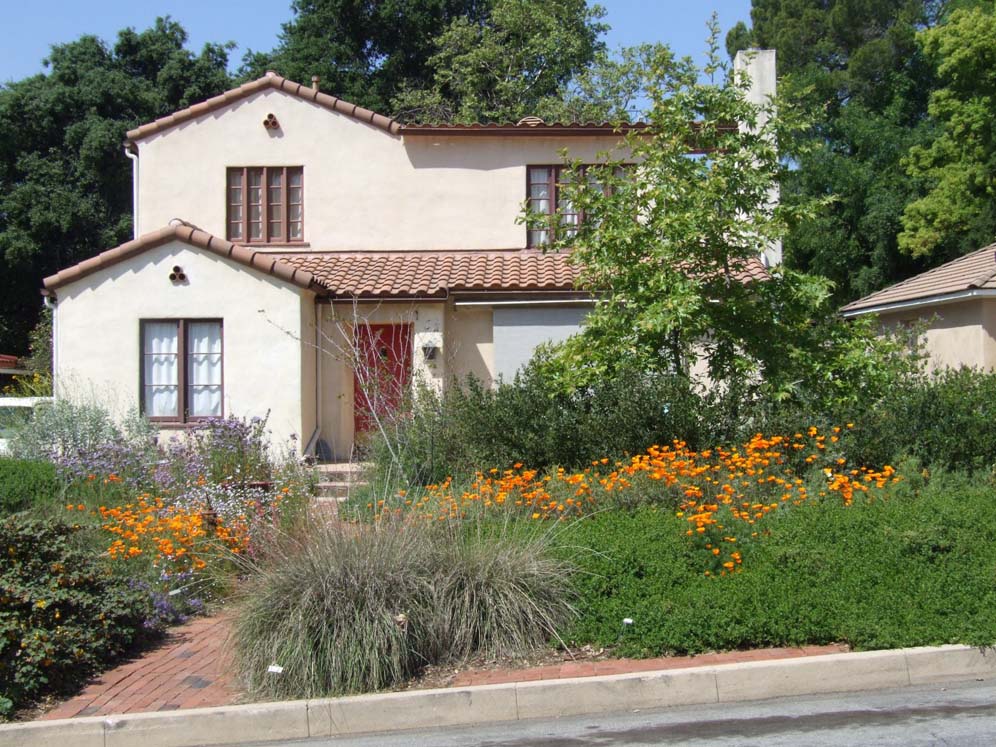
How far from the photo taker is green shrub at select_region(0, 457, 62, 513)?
10.3 meters

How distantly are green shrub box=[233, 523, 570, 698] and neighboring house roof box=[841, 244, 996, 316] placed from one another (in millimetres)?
11448

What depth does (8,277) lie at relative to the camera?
99.8 feet

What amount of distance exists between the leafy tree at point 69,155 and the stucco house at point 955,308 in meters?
22.4

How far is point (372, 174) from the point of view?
1755 centimetres

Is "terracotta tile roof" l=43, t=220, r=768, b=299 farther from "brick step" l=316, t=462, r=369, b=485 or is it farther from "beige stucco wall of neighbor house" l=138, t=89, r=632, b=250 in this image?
"brick step" l=316, t=462, r=369, b=485

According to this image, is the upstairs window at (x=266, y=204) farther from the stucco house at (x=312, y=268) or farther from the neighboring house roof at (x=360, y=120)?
the neighboring house roof at (x=360, y=120)

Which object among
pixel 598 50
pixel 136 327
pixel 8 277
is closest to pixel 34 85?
pixel 8 277

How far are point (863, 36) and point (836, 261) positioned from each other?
832 centimetres

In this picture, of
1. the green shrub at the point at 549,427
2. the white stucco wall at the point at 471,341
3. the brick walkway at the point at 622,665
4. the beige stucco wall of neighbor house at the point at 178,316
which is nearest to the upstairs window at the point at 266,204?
the beige stucco wall of neighbor house at the point at 178,316

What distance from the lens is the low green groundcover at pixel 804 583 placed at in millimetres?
6570

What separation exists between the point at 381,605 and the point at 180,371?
933 centimetres

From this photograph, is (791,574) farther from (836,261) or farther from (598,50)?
(598,50)

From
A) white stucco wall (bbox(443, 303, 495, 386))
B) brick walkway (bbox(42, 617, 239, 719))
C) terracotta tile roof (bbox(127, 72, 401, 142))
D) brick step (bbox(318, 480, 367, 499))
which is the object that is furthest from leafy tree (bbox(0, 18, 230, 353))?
brick walkway (bbox(42, 617, 239, 719))

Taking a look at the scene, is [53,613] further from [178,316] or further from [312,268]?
[312,268]
